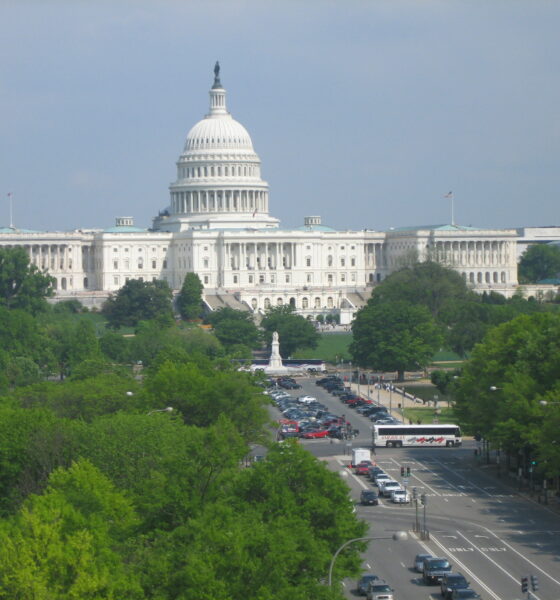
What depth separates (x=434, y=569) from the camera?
62.8 m

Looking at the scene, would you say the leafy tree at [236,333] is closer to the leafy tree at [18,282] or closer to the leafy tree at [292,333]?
the leafy tree at [292,333]

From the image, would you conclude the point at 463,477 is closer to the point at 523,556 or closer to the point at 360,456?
the point at 360,456

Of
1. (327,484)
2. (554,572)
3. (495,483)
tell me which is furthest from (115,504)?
(495,483)

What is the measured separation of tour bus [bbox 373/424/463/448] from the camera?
103 m

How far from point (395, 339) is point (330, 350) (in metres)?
25.9

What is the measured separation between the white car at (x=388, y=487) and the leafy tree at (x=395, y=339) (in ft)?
202

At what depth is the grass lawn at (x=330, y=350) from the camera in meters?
165

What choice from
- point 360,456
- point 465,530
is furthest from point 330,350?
point 465,530

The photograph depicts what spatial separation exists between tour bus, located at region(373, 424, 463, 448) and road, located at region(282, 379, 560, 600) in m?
3.76

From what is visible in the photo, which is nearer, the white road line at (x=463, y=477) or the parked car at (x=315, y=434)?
the white road line at (x=463, y=477)

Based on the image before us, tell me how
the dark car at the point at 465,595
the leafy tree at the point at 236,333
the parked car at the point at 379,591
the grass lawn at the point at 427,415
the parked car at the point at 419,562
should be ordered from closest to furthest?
the dark car at the point at 465,595
the parked car at the point at 379,591
the parked car at the point at 419,562
the grass lawn at the point at 427,415
the leafy tree at the point at 236,333

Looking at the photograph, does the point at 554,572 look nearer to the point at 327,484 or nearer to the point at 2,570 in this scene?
the point at 327,484

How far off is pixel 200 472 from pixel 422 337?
92173 mm

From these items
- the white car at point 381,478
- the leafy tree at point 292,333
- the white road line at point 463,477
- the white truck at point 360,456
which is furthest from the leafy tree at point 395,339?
the white car at point 381,478
